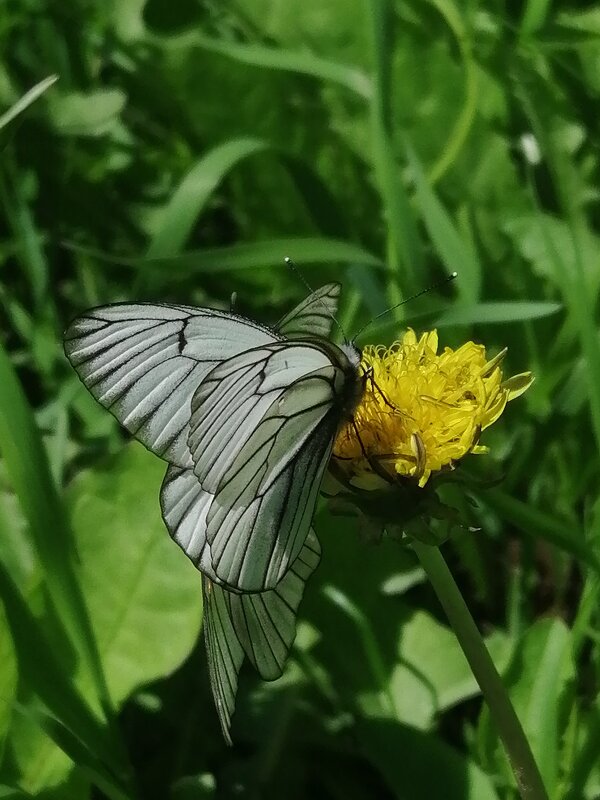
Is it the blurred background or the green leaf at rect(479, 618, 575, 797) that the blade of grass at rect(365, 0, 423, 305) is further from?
the green leaf at rect(479, 618, 575, 797)

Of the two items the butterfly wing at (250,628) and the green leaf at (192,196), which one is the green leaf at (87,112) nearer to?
the green leaf at (192,196)

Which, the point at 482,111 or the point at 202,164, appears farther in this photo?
the point at 482,111

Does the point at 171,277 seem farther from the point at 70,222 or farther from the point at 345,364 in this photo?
the point at 345,364

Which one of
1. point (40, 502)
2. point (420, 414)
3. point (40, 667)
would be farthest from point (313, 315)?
point (40, 667)

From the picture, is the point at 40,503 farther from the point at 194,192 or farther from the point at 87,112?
the point at 87,112

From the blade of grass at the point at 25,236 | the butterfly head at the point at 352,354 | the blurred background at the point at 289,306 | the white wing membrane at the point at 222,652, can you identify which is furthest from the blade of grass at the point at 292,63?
the white wing membrane at the point at 222,652

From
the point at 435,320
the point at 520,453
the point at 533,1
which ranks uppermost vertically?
the point at 533,1

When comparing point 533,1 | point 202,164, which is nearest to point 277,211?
point 202,164
